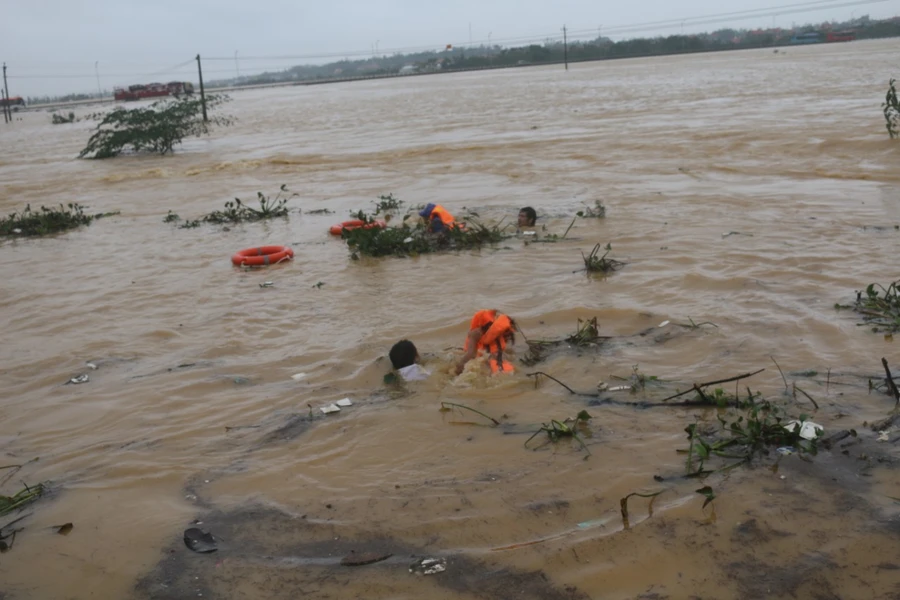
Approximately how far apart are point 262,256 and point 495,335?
14.5ft

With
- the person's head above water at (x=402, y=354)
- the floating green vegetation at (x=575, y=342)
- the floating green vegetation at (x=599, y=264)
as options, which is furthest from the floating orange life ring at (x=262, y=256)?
the floating green vegetation at (x=575, y=342)

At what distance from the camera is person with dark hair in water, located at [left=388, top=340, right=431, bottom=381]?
18.7ft

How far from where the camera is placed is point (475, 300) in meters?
7.41

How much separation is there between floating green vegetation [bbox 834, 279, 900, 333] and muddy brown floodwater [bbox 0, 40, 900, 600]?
21 cm

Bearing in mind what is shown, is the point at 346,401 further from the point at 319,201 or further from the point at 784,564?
the point at 319,201

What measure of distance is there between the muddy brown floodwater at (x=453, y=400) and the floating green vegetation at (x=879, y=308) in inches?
8.3

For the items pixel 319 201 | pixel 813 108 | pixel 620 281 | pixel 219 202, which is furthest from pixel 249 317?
pixel 813 108

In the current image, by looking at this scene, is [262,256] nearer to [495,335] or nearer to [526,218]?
[526,218]

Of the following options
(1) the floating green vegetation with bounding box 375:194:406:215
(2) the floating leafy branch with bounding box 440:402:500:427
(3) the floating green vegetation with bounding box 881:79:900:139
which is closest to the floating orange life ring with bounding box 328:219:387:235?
(1) the floating green vegetation with bounding box 375:194:406:215

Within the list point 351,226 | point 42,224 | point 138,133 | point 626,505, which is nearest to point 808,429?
point 626,505

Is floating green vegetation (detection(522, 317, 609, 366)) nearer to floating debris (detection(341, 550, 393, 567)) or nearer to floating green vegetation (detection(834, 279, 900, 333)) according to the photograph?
floating green vegetation (detection(834, 279, 900, 333))

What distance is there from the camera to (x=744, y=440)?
13.9 ft

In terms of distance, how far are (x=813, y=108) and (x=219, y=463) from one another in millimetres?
19840

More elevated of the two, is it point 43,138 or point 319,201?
point 43,138
